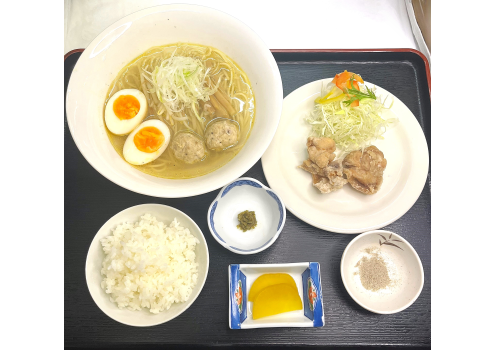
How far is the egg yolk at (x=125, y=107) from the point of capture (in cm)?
204

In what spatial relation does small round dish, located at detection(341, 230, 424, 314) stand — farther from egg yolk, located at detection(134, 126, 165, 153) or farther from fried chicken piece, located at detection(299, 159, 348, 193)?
egg yolk, located at detection(134, 126, 165, 153)

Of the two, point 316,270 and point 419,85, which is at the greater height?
point 419,85

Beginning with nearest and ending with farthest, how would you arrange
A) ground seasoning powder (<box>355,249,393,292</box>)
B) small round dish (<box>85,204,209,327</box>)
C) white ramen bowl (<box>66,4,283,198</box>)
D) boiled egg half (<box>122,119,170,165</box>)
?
white ramen bowl (<box>66,4,283,198</box>), small round dish (<box>85,204,209,327</box>), boiled egg half (<box>122,119,170,165</box>), ground seasoning powder (<box>355,249,393,292</box>)

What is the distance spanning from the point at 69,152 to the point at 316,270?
1.97 meters

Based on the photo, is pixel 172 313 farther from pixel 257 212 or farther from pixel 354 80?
pixel 354 80

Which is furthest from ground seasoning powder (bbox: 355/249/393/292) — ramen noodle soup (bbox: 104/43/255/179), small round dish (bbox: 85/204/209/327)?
ramen noodle soup (bbox: 104/43/255/179)

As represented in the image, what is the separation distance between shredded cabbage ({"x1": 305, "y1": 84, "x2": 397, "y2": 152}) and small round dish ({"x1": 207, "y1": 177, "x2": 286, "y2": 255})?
66 centimetres

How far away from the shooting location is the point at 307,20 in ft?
10.1

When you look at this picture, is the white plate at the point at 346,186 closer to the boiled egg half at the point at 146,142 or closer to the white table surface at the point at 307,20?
the boiled egg half at the point at 146,142

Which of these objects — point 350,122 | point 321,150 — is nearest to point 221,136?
point 321,150

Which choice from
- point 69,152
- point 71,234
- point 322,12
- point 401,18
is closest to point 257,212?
point 71,234

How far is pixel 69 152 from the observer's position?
234 cm

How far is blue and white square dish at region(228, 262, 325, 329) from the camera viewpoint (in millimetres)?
1917

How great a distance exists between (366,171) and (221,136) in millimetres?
1065
